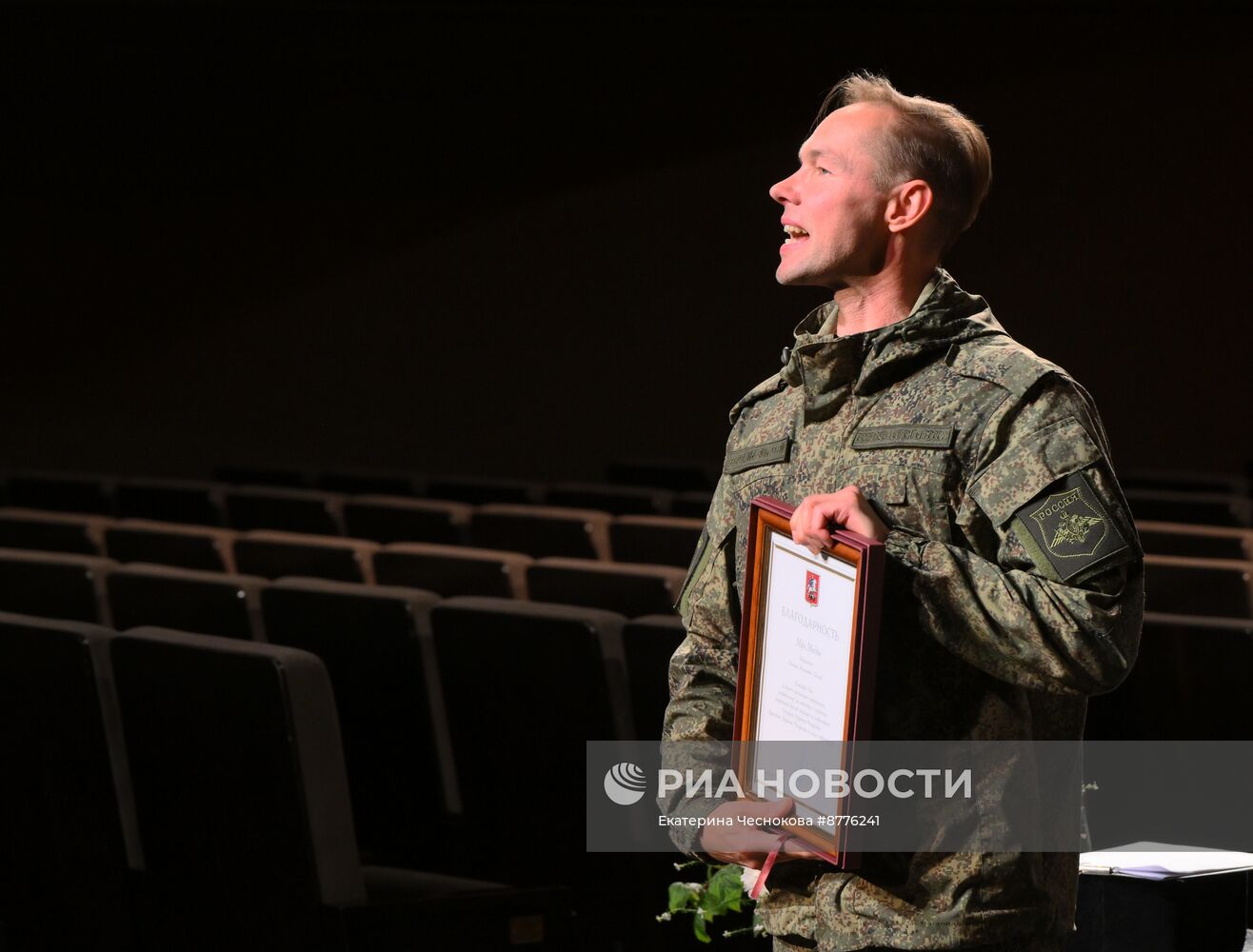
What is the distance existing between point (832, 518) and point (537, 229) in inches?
317

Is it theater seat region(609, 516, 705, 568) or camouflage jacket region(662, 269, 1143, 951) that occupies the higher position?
camouflage jacket region(662, 269, 1143, 951)

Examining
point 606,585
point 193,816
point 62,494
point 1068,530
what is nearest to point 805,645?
point 1068,530

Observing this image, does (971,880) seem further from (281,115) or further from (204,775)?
(281,115)

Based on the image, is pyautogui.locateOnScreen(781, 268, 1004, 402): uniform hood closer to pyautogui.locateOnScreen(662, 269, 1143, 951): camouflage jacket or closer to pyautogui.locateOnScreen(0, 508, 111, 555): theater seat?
pyautogui.locateOnScreen(662, 269, 1143, 951): camouflage jacket

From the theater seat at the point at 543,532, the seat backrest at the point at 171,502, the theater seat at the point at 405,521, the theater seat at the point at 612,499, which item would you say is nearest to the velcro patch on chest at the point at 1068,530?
the theater seat at the point at 543,532

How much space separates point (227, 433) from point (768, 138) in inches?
130

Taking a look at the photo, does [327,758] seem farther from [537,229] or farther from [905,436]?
[537,229]

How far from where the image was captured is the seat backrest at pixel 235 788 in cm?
248

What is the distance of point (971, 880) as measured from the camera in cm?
148

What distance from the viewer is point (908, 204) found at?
1.61 m

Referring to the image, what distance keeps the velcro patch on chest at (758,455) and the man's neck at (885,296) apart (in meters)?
0.12

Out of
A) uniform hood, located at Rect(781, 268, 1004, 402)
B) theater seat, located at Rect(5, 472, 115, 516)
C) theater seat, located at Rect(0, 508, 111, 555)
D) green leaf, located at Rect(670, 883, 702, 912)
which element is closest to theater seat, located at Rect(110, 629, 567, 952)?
green leaf, located at Rect(670, 883, 702, 912)

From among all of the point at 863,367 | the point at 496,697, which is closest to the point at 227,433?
the point at 496,697

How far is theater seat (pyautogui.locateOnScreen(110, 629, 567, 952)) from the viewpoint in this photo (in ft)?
8.11
